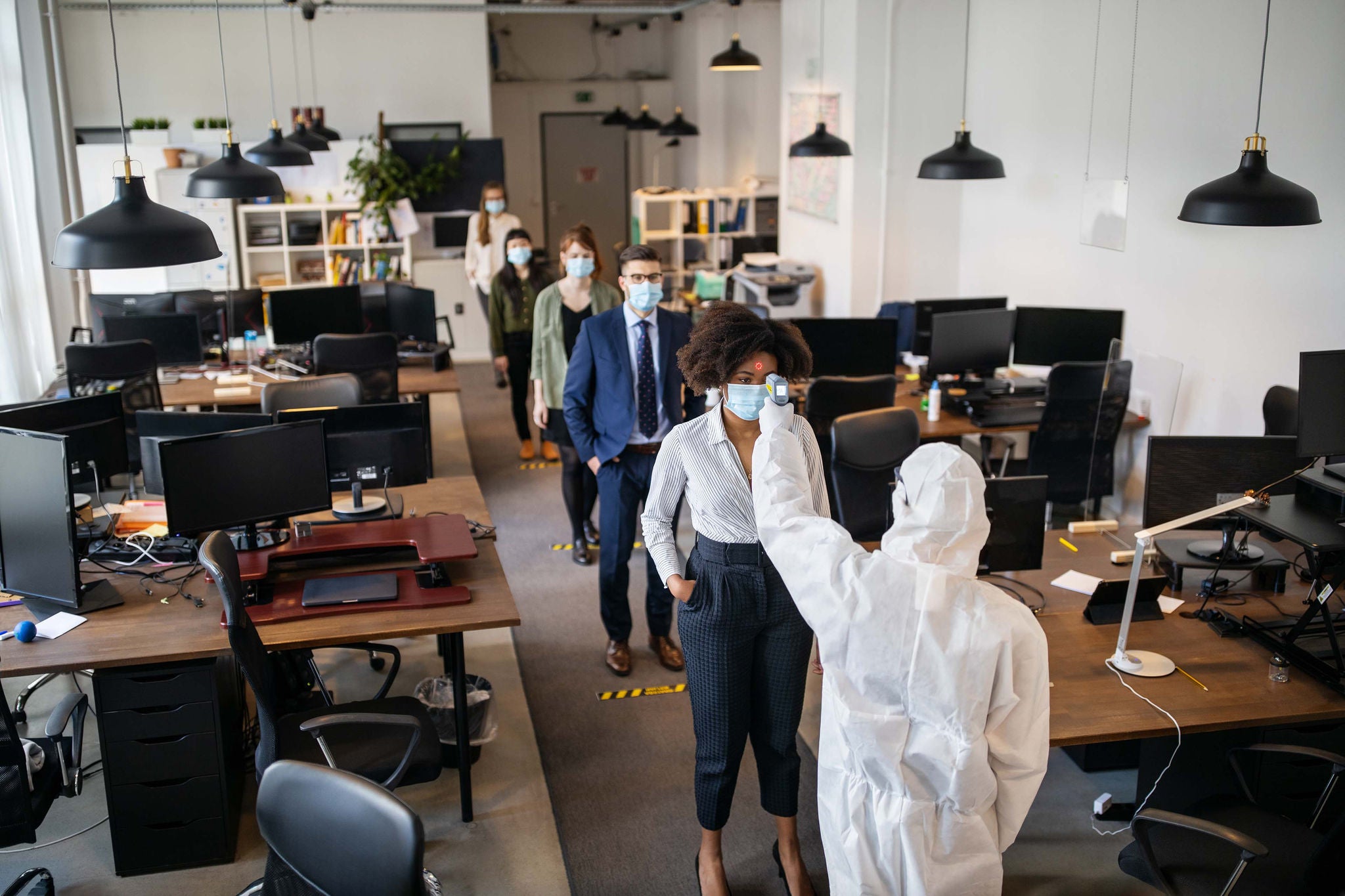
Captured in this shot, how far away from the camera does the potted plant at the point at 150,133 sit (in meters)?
9.81

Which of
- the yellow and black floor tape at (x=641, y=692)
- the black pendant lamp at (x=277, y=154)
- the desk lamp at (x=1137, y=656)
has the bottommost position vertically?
the yellow and black floor tape at (x=641, y=692)

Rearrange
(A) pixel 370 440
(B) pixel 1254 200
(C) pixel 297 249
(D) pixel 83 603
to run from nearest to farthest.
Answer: (D) pixel 83 603 → (B) pixel 1254 200 → (A) pixel 370 440 → (C) pixel 297 249

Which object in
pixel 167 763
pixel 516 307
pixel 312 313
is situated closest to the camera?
pixel 167 763

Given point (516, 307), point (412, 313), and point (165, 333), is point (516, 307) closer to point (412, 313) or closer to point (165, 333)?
point (412, 313)

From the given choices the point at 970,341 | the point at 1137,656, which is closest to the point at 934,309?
the point at 970,341

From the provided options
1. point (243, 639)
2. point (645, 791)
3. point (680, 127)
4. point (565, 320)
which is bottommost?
point (645, 791)

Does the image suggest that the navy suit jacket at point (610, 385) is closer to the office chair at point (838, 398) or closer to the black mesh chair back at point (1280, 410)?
the office chair at point (838, 398)

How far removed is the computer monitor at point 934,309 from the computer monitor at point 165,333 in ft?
15.3

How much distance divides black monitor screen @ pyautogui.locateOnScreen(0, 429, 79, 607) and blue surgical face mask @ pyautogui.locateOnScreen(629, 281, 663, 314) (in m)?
2.15

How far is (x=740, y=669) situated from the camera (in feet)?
10.1

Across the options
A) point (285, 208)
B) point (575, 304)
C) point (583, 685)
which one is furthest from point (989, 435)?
point (285, 208)

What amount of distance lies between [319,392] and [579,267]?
1.40 metres

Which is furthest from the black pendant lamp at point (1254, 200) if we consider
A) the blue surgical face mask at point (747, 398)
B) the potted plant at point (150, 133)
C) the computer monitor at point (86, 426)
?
the potted plant at point (150, 133)

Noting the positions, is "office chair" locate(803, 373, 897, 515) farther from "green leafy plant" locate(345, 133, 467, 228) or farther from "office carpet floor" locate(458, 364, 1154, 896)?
"green leafy plant" locate(345, 133, 467, 228)
